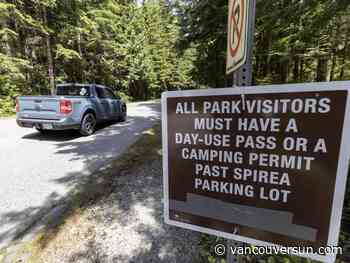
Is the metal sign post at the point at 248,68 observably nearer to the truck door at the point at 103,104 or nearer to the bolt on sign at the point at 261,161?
the bolt on sign at the point at 261,161

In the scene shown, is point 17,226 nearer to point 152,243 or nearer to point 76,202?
point 76,202

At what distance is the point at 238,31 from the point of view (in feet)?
3.28

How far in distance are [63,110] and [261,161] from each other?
574 centimetres

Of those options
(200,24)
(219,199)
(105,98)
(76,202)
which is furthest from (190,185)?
(200,24)

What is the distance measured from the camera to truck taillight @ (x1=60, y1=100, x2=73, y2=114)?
5.48 m

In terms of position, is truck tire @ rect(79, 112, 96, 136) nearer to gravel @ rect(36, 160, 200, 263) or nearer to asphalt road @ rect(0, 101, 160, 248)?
asphalt road @ rect(0, 101, 160, 248)

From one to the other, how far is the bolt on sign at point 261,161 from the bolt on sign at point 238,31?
181 mm

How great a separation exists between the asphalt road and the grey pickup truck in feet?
1.45

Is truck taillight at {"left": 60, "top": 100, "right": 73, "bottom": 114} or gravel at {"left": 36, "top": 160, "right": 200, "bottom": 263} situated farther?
truck taillight at {"left": 60, "top": 100, "right": 73, "bottom": 114}

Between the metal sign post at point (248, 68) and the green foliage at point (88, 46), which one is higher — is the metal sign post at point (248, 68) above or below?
below

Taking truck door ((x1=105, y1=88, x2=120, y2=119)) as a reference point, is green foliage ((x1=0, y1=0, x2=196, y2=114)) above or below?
above

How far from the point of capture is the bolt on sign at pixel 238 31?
0.92 m

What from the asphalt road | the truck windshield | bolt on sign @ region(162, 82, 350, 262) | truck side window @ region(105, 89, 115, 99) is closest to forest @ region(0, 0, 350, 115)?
bolt on sign @ region(162, 82, 350, 262)

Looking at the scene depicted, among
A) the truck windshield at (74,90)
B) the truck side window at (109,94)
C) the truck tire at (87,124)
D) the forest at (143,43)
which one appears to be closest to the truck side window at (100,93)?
the truck side window at (109,94)
